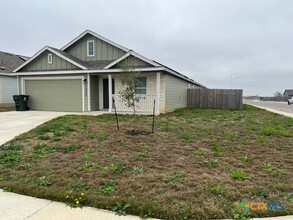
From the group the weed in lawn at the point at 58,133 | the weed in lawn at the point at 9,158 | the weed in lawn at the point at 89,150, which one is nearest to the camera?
the weed in lawn at the point at 9,158

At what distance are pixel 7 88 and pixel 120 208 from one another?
67.3 feet

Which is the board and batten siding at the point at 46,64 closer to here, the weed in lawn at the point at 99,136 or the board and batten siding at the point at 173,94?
the board and batten siding at the point at 173,94

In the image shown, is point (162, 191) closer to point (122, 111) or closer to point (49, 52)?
point (122, 111)

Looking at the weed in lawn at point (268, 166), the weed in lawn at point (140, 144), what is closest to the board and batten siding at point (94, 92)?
the weed in lawn at point (140, 144)

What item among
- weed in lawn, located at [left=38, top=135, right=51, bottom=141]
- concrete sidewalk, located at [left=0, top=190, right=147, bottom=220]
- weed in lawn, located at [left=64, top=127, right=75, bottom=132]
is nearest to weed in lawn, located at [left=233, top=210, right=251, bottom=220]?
concrete sidewalk, located at [left=0, top=190, right=147, bottom=220]

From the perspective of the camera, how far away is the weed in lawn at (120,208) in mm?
2637

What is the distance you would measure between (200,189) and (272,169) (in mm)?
1843

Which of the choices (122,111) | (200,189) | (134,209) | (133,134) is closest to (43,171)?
(134,209)

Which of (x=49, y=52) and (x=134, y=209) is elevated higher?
(x=49, y=52)

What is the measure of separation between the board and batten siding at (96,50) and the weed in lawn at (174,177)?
38.6 feet

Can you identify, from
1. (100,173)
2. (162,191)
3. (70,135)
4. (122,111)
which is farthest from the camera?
(122,111)

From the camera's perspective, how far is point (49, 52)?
13758 mm

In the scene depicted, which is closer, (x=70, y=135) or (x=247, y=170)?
(x=247, y=170)

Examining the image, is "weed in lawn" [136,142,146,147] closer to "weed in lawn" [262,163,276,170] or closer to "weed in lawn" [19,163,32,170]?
"weed in lawn" [19,163,32,170]
